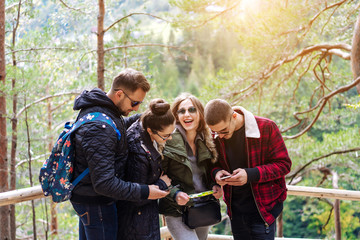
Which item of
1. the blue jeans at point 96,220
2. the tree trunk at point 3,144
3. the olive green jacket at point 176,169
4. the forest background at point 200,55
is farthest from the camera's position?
the forest background at point 200,55

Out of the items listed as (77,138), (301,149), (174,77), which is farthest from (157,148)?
(174,77)

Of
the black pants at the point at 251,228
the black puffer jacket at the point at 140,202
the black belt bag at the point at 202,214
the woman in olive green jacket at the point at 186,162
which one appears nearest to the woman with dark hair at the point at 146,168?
the black puffer jacket at the point at 140,202

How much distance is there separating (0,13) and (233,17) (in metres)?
3.49

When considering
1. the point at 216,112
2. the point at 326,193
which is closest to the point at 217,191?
the point at 216,112

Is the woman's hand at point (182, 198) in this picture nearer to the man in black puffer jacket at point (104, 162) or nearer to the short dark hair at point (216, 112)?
the man in black puffer jacket at point (104, 162)

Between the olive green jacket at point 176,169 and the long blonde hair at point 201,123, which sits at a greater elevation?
the long blonde hair at point 201,123

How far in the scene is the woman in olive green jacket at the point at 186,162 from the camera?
76.4 inches

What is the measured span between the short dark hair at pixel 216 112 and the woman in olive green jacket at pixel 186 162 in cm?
13

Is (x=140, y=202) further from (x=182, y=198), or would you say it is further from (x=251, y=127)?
(x=251, y=127)

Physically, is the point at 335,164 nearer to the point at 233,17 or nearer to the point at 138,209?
the point at 233,17

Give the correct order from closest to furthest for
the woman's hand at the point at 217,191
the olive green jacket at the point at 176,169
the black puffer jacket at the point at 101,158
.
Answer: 1. the black puffer jacket at the point at 101,158
2. the olive green jacket at the point at 176,169
3. the woman's hand at the point at 217,191

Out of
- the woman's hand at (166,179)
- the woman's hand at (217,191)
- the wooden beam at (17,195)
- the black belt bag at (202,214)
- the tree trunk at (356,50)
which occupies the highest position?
the tree trunk at (356,50)

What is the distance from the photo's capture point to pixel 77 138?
1.58 meters

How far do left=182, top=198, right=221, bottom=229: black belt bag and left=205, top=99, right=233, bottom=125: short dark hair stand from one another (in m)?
0.48
